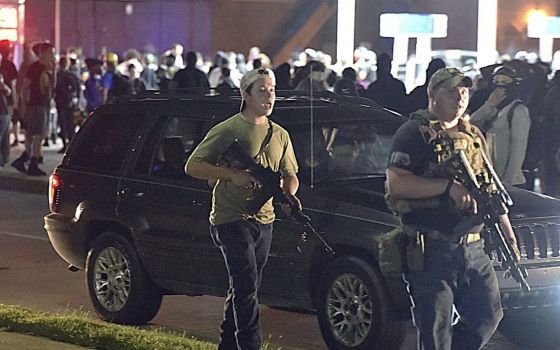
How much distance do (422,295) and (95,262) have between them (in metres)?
3.84

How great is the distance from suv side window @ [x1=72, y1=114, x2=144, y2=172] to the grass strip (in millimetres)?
1195

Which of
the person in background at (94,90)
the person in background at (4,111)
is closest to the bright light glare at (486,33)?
the person in background at (94,90)

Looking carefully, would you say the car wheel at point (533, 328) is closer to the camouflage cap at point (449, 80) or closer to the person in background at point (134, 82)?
the camouflage cap at point (449, 80)

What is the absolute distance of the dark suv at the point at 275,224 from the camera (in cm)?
817

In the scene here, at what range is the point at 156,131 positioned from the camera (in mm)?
9445

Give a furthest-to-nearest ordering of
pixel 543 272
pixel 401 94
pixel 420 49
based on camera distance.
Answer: pixel 420 49
pixel 401 94
pixel 543 272

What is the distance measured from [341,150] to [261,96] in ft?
5.87

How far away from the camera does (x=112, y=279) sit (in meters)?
9.43

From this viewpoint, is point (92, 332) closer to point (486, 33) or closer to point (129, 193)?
point (129, 193)

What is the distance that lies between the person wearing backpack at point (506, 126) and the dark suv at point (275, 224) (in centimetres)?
183

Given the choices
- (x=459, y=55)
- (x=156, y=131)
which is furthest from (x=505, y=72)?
(x=459, y=55)

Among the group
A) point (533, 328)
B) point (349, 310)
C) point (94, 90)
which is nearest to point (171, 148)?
point (349, 310)

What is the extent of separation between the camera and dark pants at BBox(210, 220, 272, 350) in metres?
7.21

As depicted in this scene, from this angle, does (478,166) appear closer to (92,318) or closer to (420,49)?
(92,318)
